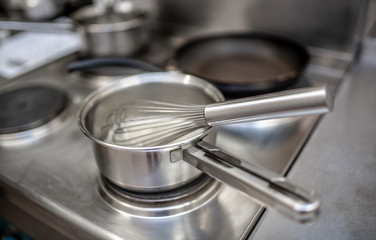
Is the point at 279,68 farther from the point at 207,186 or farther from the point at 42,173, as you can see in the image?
the point at 42,173

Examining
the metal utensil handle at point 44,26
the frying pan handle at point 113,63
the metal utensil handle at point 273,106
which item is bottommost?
the frying pan handle at point 113,63

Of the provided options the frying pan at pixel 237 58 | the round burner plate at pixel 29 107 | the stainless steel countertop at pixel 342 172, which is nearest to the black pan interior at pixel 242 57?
the frying pan at pixel 237 58

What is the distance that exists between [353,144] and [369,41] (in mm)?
301

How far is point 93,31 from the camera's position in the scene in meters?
0.73

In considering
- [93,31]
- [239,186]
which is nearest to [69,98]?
[93,31]

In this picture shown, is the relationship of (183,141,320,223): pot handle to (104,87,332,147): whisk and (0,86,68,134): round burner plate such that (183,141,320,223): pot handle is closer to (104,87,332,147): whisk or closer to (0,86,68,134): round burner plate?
(104,87,332,147): whisk

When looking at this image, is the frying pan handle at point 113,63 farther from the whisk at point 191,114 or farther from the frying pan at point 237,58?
the whisk at point 191,114

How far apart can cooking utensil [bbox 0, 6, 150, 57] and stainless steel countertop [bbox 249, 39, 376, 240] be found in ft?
1.40

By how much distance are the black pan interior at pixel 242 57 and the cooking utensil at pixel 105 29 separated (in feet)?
0.40

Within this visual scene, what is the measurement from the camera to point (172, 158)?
0.40m

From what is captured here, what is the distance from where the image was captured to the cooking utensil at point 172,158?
319 mm

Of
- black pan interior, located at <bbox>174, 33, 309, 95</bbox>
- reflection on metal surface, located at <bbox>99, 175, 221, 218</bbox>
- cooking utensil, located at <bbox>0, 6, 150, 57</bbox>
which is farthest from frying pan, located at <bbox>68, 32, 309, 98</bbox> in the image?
reflection on metal surface, located at <bbox>99, 175, 221, 218</bbox>

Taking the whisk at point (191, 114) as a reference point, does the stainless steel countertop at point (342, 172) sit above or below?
below

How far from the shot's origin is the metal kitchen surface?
1.39 feet
